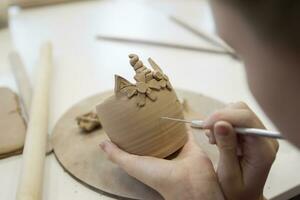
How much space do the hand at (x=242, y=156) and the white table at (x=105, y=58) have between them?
0.08 m

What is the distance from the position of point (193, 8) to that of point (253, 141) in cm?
130

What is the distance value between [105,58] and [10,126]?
19.8 inches

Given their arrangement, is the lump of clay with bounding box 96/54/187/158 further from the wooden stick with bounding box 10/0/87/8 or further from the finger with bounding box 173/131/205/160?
the wooden stick with bounding box 10/0/87/8

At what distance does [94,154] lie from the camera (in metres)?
0.84

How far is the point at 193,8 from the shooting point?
1.86m

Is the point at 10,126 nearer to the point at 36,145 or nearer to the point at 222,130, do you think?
the point at 36,145

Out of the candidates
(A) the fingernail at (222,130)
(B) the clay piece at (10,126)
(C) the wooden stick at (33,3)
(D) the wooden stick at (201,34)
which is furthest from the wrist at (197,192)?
(C) the wooden stick at (33,3)

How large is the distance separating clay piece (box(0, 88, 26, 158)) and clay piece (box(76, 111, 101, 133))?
13 centimetres

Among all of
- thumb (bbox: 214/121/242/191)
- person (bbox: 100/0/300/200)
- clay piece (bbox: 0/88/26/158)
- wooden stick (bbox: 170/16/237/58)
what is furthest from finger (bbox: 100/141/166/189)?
wooden stick (bbox: 170/16/237/58)

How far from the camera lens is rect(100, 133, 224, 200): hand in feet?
2.24

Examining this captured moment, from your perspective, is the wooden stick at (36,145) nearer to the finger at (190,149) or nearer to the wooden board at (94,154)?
the wooden board at (94,154)

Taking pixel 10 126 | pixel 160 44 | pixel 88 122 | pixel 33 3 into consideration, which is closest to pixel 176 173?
pixel 88 122

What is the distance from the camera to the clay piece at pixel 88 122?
90 centimetres

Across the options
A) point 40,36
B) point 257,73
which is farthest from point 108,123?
point 40,36
